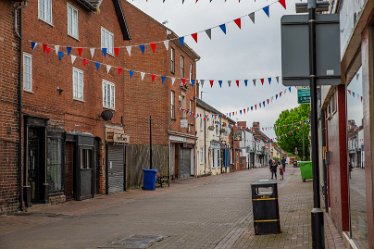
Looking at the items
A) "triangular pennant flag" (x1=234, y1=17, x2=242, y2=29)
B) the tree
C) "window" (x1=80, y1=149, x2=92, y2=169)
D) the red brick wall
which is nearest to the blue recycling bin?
"window" (x1=80, y1=149, x2=92, y2=169)

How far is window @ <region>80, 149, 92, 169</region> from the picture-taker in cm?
2312

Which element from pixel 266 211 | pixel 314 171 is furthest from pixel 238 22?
pixel 314 171

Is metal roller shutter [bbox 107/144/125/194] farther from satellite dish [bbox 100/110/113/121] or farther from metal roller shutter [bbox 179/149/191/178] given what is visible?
metal roller shutter [bbox 179/149/191/178]

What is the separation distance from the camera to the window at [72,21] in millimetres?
22227

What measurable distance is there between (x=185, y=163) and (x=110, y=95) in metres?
17.2

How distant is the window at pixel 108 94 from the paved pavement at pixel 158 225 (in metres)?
6.27

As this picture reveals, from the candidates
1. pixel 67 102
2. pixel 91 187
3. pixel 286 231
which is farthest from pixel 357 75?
pixel 91 187

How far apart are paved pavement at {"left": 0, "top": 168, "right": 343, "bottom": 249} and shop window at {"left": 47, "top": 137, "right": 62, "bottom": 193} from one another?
0.82 meters

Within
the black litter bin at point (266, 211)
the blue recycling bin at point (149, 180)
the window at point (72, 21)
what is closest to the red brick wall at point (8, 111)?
the window at point (72, 21)

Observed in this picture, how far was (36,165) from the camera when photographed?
1939cm

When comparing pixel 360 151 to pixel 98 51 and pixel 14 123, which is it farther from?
pixel 98 51

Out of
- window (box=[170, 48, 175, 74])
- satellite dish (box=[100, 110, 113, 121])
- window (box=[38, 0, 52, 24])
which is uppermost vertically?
window (box=[170, 48, 175, 74])

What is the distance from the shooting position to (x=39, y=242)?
11.5m

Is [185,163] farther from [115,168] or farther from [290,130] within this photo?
[290,130]
